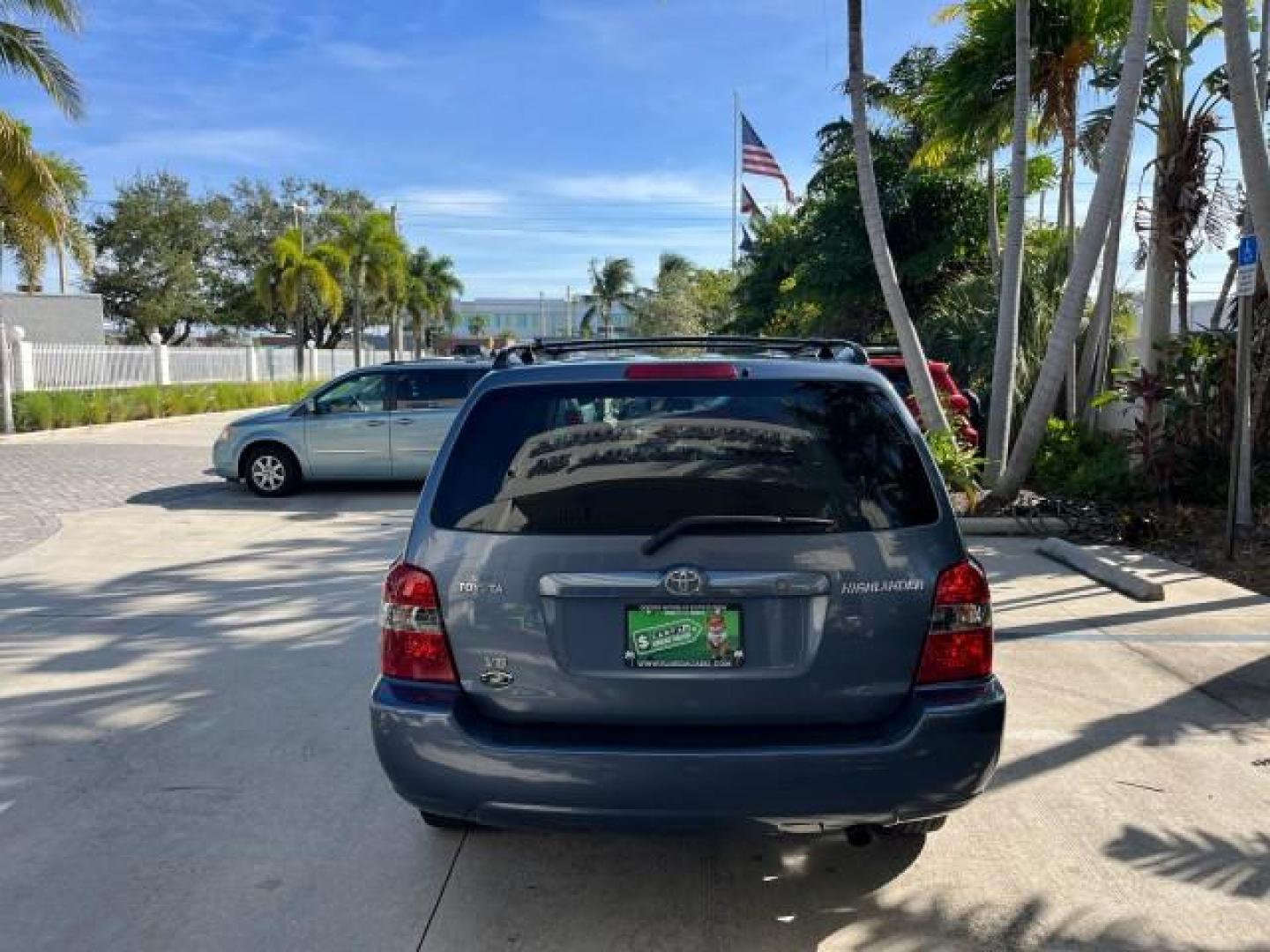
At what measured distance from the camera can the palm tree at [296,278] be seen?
36.2m

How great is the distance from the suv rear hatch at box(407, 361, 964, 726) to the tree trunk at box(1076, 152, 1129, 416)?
912cm

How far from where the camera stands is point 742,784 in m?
2.79

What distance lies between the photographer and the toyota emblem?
285 cm

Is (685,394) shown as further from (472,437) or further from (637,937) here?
(637,937)

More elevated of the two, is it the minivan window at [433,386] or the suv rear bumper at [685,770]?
the minivan window at [433,386]

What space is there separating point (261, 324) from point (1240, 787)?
5886 cm

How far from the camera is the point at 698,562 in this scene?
2.86 m

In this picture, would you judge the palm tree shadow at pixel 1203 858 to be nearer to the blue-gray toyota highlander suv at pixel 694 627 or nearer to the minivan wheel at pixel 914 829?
the minivan wheel at pixel 914 829

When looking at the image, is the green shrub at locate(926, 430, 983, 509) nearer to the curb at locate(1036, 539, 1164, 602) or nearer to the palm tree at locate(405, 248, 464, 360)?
the curb at locate(1036, 539, 1164, 602)

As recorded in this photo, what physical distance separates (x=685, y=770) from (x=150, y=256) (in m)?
53.7

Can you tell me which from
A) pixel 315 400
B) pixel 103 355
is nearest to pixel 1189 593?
pixel 315 400

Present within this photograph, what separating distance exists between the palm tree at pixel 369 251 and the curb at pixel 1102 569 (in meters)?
36.1

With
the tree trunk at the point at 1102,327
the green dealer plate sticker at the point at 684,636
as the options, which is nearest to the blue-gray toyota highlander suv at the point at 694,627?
the green dealer plate sticker at the point at 684,636

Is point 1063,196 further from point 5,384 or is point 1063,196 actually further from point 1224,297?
point 5,384
